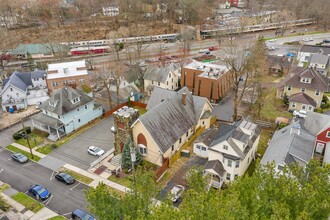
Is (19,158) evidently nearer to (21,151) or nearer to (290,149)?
(21,151)

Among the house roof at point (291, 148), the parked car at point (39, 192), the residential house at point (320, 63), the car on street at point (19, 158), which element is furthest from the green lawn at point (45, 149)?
the residential house at point (320, 63)

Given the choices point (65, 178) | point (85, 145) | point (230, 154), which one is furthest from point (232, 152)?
point (85, 145)

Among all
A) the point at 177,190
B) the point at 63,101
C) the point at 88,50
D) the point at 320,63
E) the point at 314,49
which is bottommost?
the point at 177,190

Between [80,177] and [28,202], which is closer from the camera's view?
[28,202]

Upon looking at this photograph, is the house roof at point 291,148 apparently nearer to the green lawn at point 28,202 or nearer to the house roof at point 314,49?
the green lawn at point 28,202

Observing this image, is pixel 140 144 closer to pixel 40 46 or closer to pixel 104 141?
pixel 104 141

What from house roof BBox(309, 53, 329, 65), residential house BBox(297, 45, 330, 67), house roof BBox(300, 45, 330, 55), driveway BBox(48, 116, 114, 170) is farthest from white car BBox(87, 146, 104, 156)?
house roof BBox(300, 45, 330, 55)
